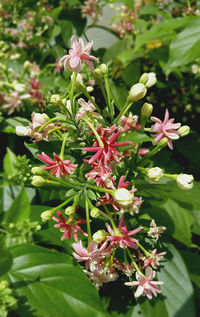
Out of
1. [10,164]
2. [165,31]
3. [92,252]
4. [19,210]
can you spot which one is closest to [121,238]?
[92,252]

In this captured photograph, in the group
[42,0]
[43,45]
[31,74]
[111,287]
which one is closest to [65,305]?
[111,287]

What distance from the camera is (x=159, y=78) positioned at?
42.1 inches

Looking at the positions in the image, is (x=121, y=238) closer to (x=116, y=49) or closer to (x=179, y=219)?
(x=179, y=219)

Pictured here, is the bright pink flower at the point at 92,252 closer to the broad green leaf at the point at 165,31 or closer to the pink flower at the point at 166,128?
A: the pink flower at the point at 166,128

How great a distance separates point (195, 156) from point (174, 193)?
40 centimetres

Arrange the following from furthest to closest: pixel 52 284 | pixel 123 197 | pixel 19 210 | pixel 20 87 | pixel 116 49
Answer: pixel 116 49, pixel 20 87, pixel 19 210, pixel 52 284, pixel 123 197

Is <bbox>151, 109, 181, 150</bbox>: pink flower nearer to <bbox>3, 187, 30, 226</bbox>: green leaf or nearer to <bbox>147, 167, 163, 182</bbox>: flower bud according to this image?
<bbox>147, 167, 163, 182</bbox>: flower bud

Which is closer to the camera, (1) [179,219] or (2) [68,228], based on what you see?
(2) [68,228]

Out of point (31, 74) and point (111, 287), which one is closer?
point (111, 287)

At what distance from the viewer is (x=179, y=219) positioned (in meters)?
0.73

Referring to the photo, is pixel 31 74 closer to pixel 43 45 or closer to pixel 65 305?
pixel 43 45

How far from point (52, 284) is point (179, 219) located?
1.26 feet

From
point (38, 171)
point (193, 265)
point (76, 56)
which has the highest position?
point (76, 56)

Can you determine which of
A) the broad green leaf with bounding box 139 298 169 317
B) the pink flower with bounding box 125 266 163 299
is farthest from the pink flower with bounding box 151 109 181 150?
the broad green leaf with bounding box 139 298 169 317
